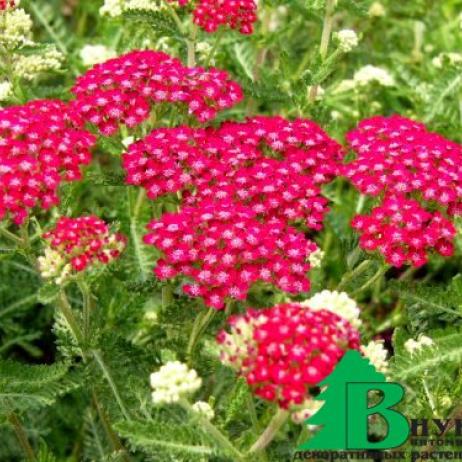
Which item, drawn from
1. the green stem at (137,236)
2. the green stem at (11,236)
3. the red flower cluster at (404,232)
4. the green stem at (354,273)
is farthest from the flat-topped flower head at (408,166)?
the green stem at (11,236)

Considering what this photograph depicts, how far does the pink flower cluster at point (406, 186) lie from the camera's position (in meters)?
3.75

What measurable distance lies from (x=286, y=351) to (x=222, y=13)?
229 cm

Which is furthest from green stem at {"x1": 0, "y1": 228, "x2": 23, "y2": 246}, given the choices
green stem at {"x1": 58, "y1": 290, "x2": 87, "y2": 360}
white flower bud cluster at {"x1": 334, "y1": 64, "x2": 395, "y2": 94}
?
white flower bud cluster at {"x1": 334, "y1": 64, "x2": 395, "y2": 94}

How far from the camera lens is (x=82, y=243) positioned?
11.0 ft

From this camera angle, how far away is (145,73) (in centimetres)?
424

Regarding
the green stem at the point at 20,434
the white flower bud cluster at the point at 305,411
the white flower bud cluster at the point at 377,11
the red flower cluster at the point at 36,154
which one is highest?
the red flower cluster at the point at 36,154

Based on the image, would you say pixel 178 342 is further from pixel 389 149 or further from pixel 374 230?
pixel 389 149

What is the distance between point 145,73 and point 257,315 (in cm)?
169

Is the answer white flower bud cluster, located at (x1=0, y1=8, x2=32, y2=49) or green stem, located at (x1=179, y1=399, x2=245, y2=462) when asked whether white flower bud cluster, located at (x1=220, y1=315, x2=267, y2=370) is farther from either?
white flower bud cluster, located at (x1=0, y1=8, x2=32, y2=49)

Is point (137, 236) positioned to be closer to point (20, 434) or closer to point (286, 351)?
point (20, 434)

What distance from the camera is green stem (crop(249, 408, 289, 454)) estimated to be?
9.76 feet

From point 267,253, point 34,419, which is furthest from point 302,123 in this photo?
point 34,419

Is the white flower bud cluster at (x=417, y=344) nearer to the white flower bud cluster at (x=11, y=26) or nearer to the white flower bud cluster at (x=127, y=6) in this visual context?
the white flower bud cluster at (x=127, y=6)

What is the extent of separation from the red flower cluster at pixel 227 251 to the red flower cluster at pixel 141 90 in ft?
2.21
